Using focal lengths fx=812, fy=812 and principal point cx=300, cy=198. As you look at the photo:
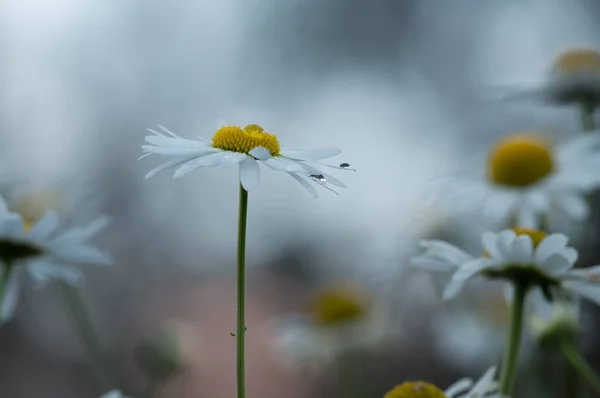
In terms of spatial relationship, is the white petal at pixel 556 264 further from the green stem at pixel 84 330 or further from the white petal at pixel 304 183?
the green stem at pixel 84 330

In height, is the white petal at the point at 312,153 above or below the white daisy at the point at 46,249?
above

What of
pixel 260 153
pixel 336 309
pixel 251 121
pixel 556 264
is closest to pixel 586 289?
pixel 556 264

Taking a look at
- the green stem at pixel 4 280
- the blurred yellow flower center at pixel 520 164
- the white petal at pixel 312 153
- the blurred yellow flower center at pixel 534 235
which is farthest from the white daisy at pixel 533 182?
the green stem at pixel 4 280

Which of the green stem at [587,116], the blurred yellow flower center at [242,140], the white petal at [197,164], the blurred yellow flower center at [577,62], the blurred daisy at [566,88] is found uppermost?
the blurred yellow flower center at [577,62]

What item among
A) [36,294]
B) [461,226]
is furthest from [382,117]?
[461,226]

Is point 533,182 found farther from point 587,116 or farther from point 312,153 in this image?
point 312,153

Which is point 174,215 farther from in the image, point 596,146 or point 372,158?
point 596,146
